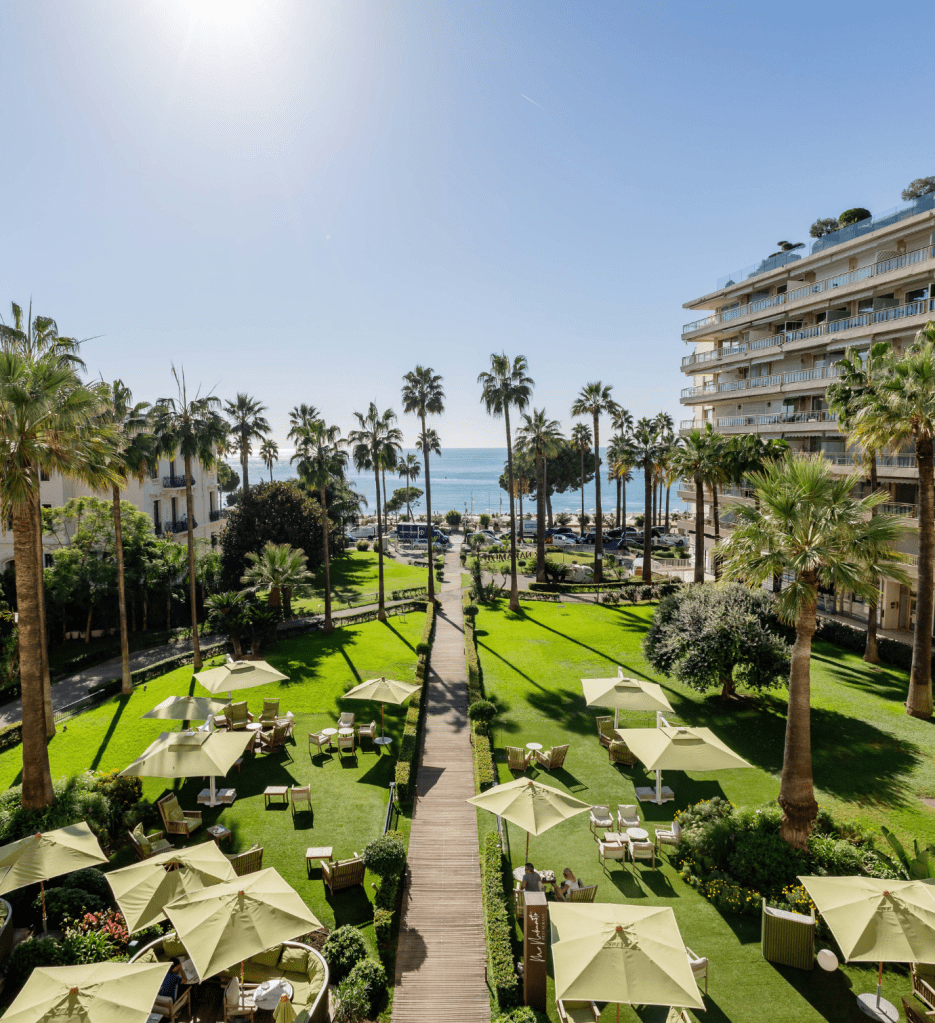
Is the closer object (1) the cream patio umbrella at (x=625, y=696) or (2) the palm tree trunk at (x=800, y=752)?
(2) the palm tree trunk at (x=800, y=752)

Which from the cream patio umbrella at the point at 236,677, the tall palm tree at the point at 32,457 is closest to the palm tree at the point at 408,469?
the cream patio umbrella at the point at 236,677

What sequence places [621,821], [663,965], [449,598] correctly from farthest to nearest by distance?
[449,598], [621,821], [663,965]

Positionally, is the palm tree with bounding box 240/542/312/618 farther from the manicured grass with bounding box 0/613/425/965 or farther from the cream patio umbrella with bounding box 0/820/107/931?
the cream patio umbrella with bounding box 0/820/107/931

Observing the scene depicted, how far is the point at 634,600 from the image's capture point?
4369 centimetres

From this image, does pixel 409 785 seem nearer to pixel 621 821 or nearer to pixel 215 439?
pixel 621 821

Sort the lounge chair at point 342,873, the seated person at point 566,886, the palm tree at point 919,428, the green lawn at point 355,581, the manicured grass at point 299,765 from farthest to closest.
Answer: the green lawn at point 355,581, the palm tree at point 919,428, the manicured grass at point 299,765, the lounge chair at point 342,873, the seated person at point 566,886

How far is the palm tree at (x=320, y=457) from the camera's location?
127 feet

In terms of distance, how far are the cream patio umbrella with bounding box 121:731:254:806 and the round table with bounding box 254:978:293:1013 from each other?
20.2ft

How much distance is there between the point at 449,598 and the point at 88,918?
34678 millimetres

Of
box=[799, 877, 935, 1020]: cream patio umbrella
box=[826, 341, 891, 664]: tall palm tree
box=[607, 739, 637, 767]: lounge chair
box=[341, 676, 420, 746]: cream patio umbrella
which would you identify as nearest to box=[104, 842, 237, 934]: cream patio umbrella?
box=[341, 676, 420, 746]: cream patio umbrella

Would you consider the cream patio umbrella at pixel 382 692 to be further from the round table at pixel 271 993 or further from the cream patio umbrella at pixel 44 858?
the round table at pixel 271 993

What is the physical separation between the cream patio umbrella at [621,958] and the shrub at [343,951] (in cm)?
415

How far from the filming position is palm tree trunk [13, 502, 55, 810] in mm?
15562

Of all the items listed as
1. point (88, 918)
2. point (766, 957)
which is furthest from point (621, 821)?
point (88, 918)
